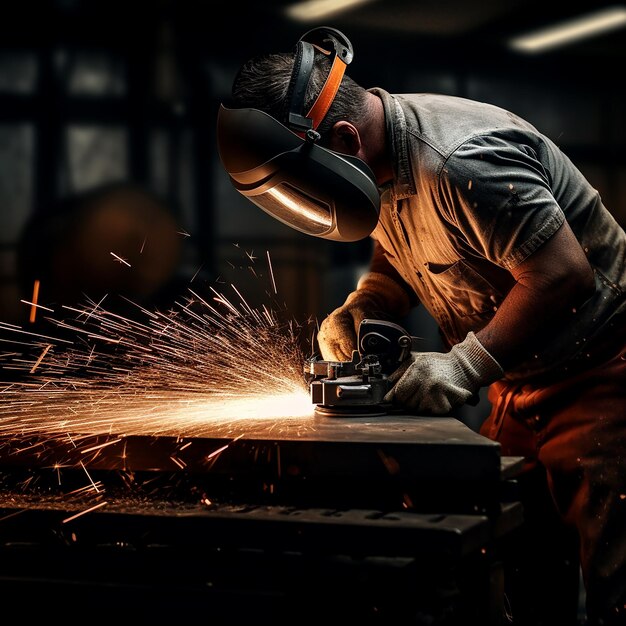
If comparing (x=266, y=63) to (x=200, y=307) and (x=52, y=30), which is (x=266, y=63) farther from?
(x=52, y=30)

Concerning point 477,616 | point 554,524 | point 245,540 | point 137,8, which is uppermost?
point 137,8

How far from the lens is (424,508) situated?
1562 mm

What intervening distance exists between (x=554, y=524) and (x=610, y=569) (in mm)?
405

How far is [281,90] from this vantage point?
2076 millimetres

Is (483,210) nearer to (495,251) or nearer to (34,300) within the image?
(495,251)

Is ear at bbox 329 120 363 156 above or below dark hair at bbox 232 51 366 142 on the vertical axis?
below

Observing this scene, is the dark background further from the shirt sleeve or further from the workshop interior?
the shirt sleeve

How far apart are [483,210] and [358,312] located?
0.72m

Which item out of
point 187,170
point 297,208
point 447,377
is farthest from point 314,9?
point 447,377

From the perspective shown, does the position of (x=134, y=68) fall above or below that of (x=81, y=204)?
above

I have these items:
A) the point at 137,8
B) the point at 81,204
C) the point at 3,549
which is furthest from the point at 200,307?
the point at 3,549

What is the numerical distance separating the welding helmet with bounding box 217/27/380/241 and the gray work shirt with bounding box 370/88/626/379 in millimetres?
187

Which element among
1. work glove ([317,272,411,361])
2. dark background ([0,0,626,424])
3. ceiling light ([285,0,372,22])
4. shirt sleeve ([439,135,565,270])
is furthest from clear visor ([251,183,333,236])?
ceiling light ([285,0,372,22])

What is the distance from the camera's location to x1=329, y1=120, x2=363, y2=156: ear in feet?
7.04
